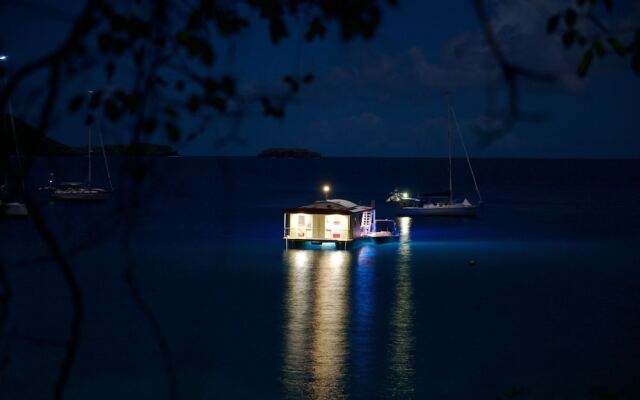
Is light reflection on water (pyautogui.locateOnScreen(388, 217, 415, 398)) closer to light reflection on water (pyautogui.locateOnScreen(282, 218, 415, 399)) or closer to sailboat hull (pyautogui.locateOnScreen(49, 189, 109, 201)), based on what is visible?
light reflection on water (pyautogui.locateOnScreen(282, 218, 415, 399))

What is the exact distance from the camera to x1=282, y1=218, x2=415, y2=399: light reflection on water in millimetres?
20438

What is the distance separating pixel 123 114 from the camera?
12.3ft

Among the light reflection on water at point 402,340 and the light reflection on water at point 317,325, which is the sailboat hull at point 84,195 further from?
the light reflection on water at point 402,340

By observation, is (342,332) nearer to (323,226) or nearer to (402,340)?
(402,340)

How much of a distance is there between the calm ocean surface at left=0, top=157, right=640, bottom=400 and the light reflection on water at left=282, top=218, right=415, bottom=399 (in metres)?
0.08

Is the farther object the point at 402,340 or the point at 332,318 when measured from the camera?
the point at 332,318

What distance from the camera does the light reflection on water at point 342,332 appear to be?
20438 mm

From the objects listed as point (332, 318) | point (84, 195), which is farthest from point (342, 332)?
point (84, 195)

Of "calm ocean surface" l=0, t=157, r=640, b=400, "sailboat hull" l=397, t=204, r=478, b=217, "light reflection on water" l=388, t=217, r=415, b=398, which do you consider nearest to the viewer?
"light reflection on water" l=388, t=217, r=415, b=398

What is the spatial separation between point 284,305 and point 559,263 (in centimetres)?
1873

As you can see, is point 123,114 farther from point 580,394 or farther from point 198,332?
point 198,332

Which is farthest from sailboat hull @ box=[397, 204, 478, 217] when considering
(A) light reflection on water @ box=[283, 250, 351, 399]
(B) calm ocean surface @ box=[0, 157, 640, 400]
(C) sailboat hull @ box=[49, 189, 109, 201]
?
(C) sailboat hull @ box=[49, 189, 109, 201]

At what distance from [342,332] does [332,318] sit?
6.35 feet

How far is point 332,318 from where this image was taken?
1099 inches
